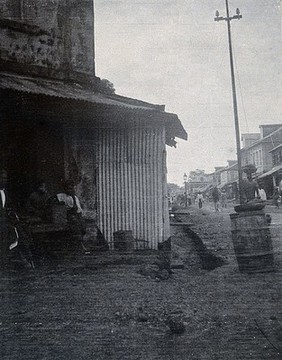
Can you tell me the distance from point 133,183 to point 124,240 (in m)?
1.26

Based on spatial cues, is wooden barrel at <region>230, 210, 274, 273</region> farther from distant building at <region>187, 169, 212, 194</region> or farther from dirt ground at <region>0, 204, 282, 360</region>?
distant building at <region>187, 169, 212, 194</region>

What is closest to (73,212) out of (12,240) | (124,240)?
(124,240)

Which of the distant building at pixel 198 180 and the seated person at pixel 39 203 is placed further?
the distant building at pixel 198 180

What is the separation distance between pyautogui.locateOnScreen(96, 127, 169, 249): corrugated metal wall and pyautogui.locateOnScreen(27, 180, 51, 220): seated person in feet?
4.00

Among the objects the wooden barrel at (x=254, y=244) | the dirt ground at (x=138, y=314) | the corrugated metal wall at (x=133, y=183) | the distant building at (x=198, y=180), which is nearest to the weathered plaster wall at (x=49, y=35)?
the corrugated metal wall at (x=133, y=183)

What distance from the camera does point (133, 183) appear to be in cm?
885

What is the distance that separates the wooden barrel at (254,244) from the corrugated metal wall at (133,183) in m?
2.54

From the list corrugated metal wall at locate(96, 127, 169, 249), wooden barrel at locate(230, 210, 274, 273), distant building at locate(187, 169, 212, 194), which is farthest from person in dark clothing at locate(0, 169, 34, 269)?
distant building at locate(187, 169, 212, 194)

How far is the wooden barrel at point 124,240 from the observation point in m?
8.56

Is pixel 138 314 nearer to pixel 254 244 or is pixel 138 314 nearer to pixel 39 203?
pixel 254 244

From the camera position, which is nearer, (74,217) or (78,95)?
(74,217)

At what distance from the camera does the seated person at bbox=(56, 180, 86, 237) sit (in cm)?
798

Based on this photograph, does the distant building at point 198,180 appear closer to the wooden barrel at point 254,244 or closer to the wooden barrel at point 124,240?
the wooden barrel at point 124,240

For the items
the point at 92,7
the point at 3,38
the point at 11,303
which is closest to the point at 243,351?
the point at 11,303
